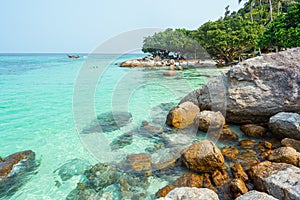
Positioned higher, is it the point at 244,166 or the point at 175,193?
the point at 175,193

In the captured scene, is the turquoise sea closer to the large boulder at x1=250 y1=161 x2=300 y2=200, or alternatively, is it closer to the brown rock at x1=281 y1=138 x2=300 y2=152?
the large boulder at x1=250 y1=161 x2=300 y2=200

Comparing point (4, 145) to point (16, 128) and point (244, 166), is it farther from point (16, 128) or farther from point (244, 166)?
point (244, 166)

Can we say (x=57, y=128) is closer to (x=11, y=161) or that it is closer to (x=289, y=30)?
(x=11, y=161)

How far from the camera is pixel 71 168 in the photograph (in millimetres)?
5148

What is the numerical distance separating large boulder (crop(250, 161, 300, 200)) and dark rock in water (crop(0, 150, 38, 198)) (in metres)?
4.96

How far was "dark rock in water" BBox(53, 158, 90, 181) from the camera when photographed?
4859 millimetres

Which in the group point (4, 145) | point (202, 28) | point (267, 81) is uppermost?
point (202, 28)

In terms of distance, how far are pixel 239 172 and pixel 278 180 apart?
41.9 inches

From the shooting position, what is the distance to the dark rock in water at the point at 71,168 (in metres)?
4.86

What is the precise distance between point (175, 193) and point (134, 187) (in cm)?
150

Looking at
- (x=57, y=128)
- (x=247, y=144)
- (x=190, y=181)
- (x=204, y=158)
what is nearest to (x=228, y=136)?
(x=247, y=144)

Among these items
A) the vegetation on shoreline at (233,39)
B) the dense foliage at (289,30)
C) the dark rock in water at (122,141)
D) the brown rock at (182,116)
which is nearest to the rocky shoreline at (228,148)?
the brown rock at (182,116)

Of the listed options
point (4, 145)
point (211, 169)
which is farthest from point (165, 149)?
point (4, 145)

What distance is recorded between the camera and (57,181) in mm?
4668
